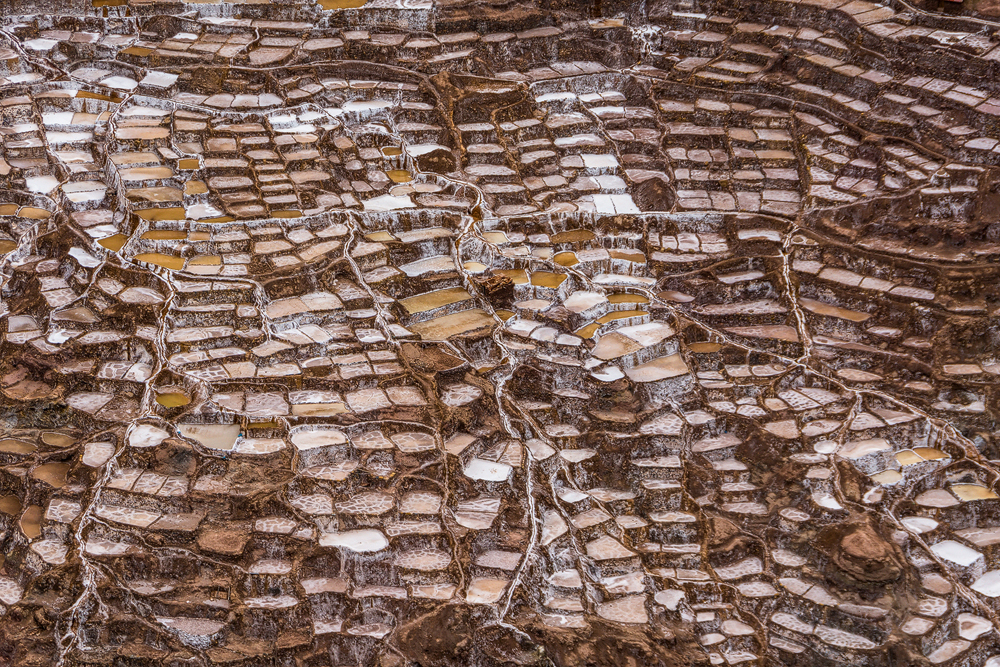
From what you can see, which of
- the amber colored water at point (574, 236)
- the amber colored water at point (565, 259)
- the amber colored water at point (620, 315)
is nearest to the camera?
the amber colored water at point (620, 315)

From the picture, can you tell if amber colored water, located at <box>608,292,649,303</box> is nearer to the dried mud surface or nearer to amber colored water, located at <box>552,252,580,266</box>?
the dried mud surface

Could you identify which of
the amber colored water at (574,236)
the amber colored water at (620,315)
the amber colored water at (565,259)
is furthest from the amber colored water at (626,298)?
the amber colored water at (574,236)

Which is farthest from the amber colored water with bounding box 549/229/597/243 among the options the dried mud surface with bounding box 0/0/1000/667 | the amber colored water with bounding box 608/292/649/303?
the amber colored water with bounding box 608/292/649/303

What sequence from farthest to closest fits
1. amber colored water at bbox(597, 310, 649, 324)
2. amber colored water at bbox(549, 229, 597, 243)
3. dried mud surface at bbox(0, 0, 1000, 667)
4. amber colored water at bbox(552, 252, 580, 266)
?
amber colored water at bbox(549, 229, 597, 243), amber colored water at bbox(552, 252, 580, 266), amber colored water at bbox(597, 310, 649, 324), dried mud surface at bbox(0, 0, 1000, 667)

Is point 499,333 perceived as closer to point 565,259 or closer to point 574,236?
point 565,259

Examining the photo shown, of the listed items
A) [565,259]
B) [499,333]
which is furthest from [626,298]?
[499,333]

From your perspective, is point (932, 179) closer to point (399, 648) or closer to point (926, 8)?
point (926, 8)

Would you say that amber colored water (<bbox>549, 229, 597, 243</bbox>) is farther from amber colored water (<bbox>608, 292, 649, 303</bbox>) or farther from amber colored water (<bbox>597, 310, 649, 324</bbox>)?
amber colored water (<bbox>597, 310, 649, 324</bbox>)

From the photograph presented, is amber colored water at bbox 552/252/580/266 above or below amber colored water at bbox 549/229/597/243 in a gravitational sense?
below

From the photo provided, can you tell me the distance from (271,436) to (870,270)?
3.31m

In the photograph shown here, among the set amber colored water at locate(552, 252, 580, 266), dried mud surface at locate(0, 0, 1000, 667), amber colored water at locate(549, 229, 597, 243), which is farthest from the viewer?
amber colored water at locate(549, 229, 597, 243)

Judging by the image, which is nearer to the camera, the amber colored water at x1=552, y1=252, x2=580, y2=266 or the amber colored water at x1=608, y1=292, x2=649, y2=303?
the amber colored water at x1=608, y1=292, x2=649, y2=303

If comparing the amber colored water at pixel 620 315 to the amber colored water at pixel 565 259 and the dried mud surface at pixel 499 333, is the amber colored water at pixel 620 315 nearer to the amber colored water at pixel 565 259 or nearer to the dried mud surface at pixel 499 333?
the dried mud surface at pixel 499 333

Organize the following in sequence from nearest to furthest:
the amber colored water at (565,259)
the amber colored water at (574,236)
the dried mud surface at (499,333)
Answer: the dried mud surface at (499,333)
the amber colored water at (565,259)
the amber colored water at (574,236)
